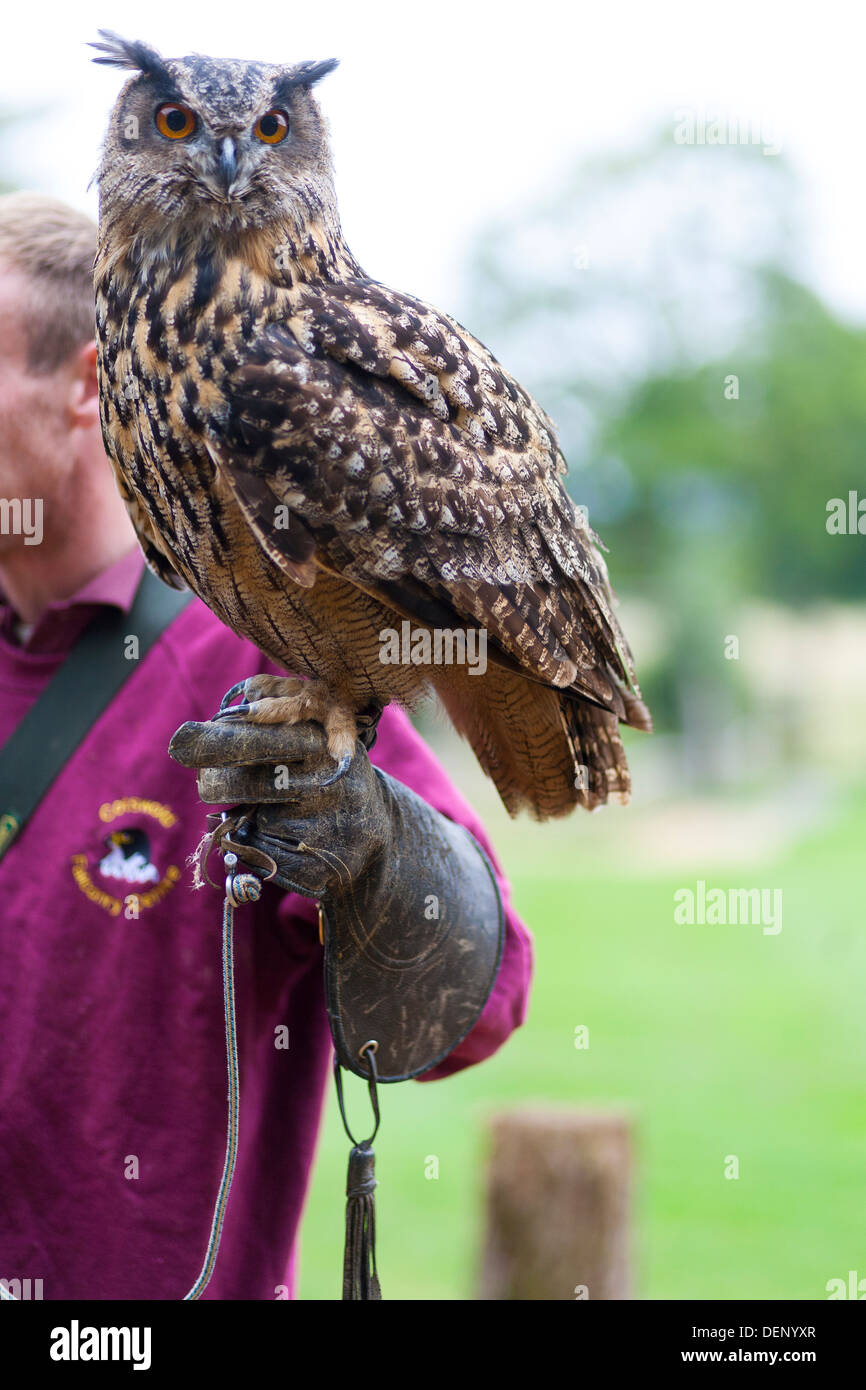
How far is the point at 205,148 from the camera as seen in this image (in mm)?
1803

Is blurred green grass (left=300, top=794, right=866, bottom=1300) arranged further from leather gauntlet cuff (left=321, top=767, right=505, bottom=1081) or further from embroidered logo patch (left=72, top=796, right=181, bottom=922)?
embroidered logo patch (left=72, top=796, right=181, bottom=922)

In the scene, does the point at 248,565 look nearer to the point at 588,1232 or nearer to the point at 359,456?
the point at 359,456

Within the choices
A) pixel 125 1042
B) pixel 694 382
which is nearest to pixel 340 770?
pixel 125 1042

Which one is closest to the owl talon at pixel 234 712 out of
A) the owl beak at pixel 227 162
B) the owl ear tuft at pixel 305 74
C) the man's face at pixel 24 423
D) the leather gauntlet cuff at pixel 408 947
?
the leather gauntlet cuff at pixel 408 947

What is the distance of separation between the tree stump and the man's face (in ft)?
7.65

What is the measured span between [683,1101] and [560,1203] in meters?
4.24

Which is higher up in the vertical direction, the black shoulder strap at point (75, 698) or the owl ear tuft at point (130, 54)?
the owl ear tuft at point (130, 54)

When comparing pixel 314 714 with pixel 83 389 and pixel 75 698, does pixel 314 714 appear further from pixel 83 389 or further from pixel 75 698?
pixel 83 389

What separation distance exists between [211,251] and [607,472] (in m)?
21.8

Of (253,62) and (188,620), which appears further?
(188,620)

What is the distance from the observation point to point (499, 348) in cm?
2311

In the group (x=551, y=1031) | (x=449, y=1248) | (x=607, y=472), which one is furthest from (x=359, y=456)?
(x=607, y=472)

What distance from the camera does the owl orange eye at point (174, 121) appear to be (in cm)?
184

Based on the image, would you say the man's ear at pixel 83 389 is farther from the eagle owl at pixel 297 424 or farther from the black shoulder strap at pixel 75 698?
the eagle owl at pixel 297 424
